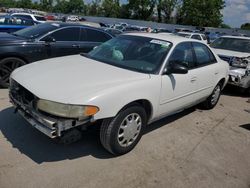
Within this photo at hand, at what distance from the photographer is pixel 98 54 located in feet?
15.4

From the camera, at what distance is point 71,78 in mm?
3586

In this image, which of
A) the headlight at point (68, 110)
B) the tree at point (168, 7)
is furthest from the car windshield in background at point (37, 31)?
the tree at point (168, 7)

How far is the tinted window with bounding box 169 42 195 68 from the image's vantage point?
14.1 ft

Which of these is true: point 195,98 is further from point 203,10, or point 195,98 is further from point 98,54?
point 203,10

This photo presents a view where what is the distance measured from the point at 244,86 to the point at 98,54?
4700mm

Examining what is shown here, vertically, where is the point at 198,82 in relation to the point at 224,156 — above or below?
above

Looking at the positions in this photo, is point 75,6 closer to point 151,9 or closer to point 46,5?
point 46,5

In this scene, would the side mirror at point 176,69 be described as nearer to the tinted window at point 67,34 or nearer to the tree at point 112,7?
the tinted window at point 67,34

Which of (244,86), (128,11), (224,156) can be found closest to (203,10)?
(128,11)

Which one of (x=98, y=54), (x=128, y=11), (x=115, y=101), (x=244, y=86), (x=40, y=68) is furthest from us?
(x=128, y=11)

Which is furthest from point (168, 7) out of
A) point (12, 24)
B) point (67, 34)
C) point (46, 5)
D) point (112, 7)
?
point (67, 34)

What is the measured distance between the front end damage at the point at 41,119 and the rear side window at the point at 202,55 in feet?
9.02

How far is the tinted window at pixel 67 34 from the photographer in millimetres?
7027

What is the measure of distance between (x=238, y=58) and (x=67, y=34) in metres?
4.84
